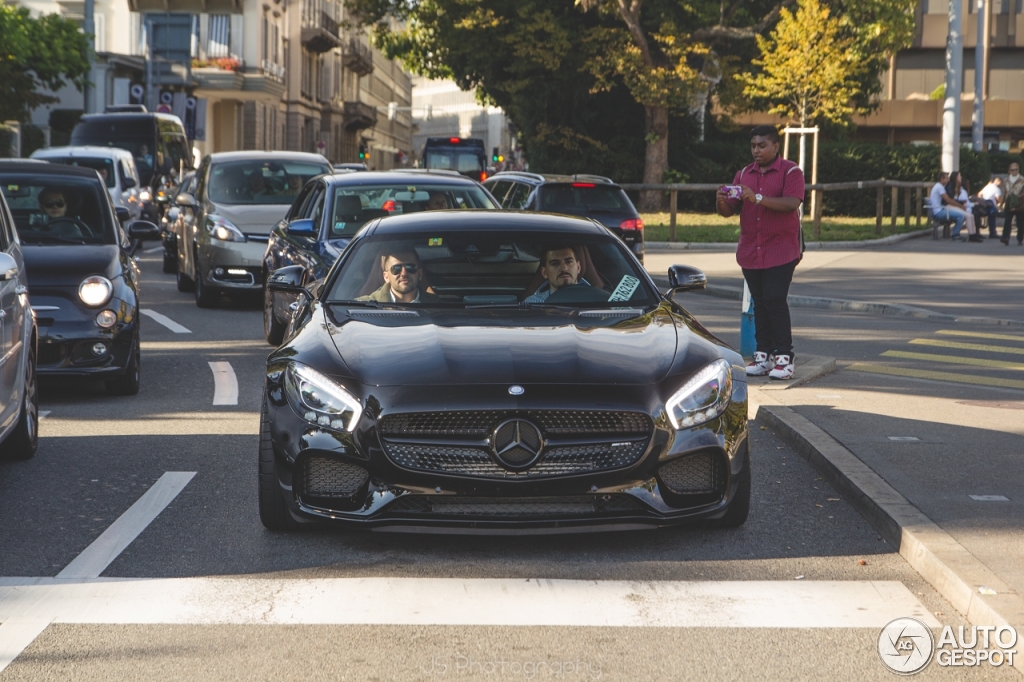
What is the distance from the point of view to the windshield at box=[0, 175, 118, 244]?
10.9 metres

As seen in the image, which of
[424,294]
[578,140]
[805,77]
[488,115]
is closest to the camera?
[424,294]

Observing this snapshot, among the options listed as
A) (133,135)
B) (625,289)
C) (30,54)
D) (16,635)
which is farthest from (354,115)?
(16,635)

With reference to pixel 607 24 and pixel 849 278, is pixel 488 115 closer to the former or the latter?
pixel 607 24

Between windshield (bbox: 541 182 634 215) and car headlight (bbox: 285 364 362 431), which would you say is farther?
windshield (bbox: 541 182 634 215)

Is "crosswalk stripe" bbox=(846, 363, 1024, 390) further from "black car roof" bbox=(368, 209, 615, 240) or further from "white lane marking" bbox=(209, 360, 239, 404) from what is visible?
"white lane marking" bbox=(209, 360, 239, 404)

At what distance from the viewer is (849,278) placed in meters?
21.6

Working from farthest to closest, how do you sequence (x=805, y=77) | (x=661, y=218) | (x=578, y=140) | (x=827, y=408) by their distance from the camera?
(x=578, y=140)
(x=805, y=77)
(x=661, y=218)
(x=827, y=408)

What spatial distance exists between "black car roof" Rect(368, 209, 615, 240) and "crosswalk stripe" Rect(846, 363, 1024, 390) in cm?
467

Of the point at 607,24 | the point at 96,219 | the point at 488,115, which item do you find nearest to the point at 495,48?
the point at 607,24

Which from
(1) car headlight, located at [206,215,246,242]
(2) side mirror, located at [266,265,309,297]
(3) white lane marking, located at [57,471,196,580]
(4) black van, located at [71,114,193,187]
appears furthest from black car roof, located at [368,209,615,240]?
(4) black van, located at [71,114,193,187]

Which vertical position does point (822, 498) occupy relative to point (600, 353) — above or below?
below

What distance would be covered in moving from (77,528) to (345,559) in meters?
1.30

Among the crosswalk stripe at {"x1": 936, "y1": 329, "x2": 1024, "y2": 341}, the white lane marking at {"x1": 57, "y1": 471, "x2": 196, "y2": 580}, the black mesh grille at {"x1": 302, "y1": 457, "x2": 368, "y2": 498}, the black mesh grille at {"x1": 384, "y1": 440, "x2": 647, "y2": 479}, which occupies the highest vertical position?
the black mesh grille at {"x1": 384, "y1": 440, "x2": 647, "y2": 479}

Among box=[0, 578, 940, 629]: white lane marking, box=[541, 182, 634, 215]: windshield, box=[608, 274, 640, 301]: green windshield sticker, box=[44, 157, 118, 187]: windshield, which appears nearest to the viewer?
box=[0, 578, 940, 629]: white lane marking
